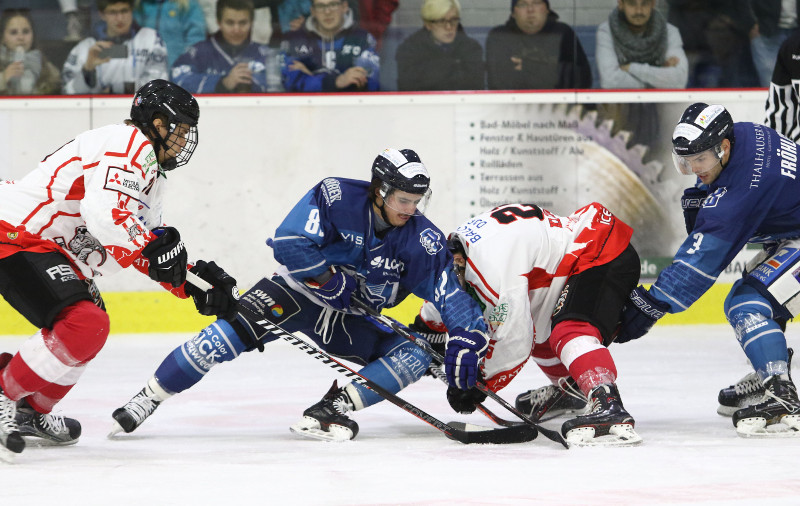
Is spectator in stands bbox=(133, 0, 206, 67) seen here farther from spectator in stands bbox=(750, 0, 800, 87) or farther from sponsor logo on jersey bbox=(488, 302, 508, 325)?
sponsor logo on jersey bbox=(488, 302, 508, 325)

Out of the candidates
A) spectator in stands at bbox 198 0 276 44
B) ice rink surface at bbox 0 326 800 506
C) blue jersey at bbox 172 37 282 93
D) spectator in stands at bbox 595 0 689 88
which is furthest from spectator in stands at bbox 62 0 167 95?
spectator in stands at bbox 595 0 689 88

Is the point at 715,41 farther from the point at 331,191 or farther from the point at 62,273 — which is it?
the point at 62,273

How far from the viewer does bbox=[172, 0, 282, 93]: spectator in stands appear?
5934mm

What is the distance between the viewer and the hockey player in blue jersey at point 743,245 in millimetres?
3027

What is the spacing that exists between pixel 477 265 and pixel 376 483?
892 mm

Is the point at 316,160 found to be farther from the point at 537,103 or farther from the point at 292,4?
the point at 537,103

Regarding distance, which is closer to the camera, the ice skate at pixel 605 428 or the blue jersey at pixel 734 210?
the ice skate at pixel 605 428

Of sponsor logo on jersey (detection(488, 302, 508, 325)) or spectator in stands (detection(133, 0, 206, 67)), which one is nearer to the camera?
sponsor logo on jersey (detection(488, 302, 508, 325))

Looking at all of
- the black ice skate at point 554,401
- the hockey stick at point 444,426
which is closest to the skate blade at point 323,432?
the hockey stick at point 444,426

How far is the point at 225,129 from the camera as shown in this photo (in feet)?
19.4

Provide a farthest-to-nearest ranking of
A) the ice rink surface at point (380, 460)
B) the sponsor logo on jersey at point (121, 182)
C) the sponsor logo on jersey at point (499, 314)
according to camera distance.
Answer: the sponsor logo on jersey at point (499, 314), the sponsor logo on jersey at point (121, 182), the ice rink surface at point (380, 460)

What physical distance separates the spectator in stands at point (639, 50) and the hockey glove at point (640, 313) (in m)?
3.08

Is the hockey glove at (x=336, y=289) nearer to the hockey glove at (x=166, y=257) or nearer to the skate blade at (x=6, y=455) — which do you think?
the hockey glove at (x=166, y=257)

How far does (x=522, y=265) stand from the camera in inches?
121
